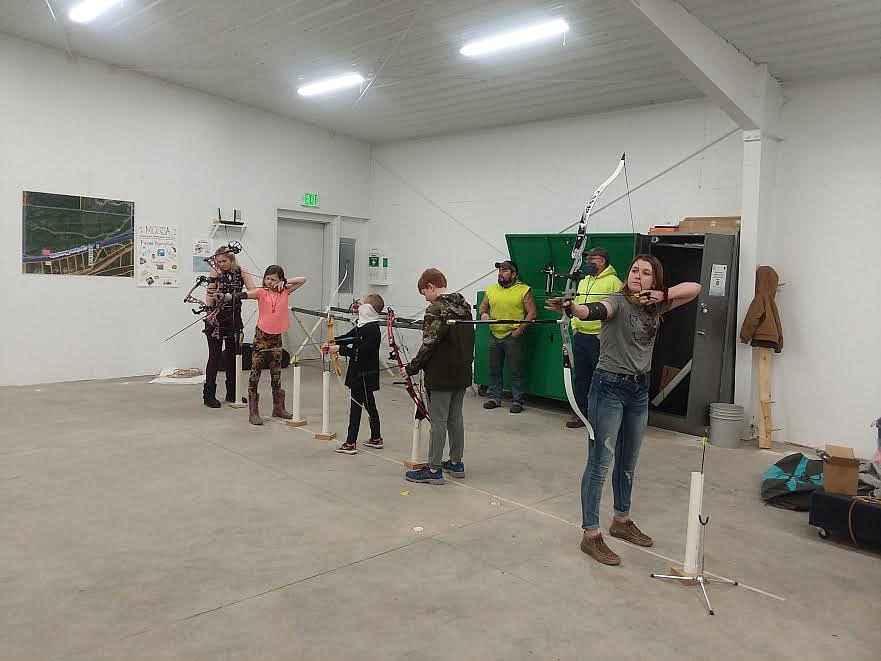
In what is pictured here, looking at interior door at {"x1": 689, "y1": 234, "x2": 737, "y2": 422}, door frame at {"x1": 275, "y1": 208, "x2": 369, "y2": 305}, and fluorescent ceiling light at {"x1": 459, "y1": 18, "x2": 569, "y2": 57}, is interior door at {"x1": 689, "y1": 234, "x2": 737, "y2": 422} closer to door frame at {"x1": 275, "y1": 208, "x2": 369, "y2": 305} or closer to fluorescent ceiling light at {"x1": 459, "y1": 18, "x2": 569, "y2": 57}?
fluorescent ceiling light at {"x1": 459, "y1": 18, "x2": 569, "y2": 57}

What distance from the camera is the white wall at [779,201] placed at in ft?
17.7

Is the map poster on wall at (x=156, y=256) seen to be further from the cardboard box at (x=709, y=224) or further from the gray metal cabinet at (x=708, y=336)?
the cardboard box at (x=709, y=224)

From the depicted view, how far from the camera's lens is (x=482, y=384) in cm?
738

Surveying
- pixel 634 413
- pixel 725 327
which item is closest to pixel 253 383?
pixel 634 413

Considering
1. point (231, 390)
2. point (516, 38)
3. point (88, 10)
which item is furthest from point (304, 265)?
point (516, 38)

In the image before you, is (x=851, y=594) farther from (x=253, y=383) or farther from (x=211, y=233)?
(x=211, y=233)

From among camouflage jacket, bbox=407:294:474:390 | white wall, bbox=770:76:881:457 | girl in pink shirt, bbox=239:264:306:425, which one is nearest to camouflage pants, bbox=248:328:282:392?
girl in pink shirt, bbox=239:264:306:425

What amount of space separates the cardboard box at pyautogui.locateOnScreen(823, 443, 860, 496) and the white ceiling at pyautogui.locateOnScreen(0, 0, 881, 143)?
2.94 meters

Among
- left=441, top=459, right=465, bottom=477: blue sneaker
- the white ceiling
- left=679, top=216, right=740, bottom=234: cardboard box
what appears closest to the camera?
left=441, top=459, right=465, bottom=477: blue sneaker

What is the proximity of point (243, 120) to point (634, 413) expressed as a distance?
6.94 m

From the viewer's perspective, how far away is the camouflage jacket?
3.91 m

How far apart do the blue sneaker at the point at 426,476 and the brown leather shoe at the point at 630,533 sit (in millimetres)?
1197

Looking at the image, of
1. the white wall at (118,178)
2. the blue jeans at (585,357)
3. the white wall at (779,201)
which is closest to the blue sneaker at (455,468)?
the blue jeans at (585,357)

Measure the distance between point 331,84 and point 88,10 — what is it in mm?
2409
